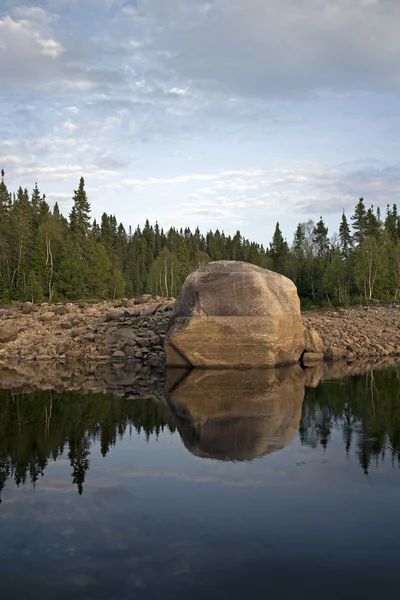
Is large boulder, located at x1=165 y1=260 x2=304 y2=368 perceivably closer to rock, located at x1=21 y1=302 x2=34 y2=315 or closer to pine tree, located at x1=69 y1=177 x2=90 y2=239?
rock, located at x1=21 y1=302 x2=34 y2=315

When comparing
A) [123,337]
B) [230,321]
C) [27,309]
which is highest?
[27,309]

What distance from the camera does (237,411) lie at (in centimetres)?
1228

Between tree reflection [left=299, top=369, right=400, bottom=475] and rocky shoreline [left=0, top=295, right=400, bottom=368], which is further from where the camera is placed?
rocky shoreline [left=0, top=295, right=400, bottom=368]

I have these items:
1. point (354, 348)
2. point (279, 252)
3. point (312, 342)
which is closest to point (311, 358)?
point (312, 342)

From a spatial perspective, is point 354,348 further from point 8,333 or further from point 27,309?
point 27,309

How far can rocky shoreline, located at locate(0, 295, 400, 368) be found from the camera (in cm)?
2383

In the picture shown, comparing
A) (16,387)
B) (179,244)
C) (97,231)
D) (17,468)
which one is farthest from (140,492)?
(179,244)

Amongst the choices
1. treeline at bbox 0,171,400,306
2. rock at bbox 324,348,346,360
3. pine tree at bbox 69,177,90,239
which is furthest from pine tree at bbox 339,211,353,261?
rock at bbox 324,348,346,360

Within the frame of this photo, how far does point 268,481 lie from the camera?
25.4 feet

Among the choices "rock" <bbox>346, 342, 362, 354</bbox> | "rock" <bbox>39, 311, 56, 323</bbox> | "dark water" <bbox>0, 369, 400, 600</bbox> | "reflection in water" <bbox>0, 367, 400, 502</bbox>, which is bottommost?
"dark water" <bbox>0, 369, 400, 600</bbox>

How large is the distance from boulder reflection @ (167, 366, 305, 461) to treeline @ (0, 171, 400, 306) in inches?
1368

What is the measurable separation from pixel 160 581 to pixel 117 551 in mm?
773

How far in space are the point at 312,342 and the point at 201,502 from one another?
16634 mm

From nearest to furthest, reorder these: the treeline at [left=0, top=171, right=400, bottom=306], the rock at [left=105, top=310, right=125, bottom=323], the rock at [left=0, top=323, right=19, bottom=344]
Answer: the rock at [left=0, top=323, right=19, bottom=344], the rock at [left=105, top=310, right=125, bottom=323], the treeline at [left=0, top=171, right=400, bottom=306]
